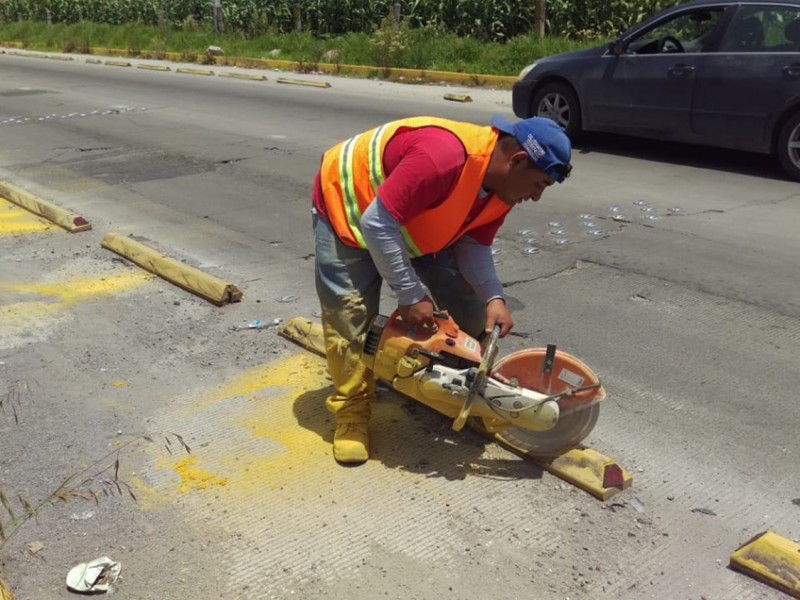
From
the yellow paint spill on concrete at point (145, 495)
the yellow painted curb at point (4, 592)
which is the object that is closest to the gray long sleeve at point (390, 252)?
the yellow paint spill on concrete at point (145, 495)

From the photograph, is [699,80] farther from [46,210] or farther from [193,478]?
[193,478]

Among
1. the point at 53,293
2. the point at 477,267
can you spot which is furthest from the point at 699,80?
the point at 53,293

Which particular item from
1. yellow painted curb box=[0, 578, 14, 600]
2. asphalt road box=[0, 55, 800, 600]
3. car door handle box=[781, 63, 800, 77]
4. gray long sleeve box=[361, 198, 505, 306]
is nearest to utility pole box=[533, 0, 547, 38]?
car door handle box=[781, 63, 800, 77]

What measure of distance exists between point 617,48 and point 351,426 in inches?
308

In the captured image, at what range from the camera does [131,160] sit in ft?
33.7

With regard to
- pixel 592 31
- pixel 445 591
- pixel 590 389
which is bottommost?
pixel 445 591

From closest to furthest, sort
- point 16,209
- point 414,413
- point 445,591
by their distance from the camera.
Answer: point 445,591 → point 414,413 → point 16,209

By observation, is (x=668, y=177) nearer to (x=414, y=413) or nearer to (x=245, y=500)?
(x=414, y=413)

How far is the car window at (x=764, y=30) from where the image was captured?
8531 millimetres

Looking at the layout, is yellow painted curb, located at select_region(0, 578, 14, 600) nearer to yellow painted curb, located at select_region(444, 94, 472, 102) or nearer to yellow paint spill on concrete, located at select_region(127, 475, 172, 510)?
yellow paint spill on concrete, located at select_region(127, 475, 172, 510)

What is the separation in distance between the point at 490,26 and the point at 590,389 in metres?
19.6

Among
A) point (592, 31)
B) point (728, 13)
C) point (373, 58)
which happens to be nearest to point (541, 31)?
point (592, 31)

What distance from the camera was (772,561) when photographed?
2.79m

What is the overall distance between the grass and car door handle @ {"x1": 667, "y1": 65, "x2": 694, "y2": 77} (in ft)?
27.3
